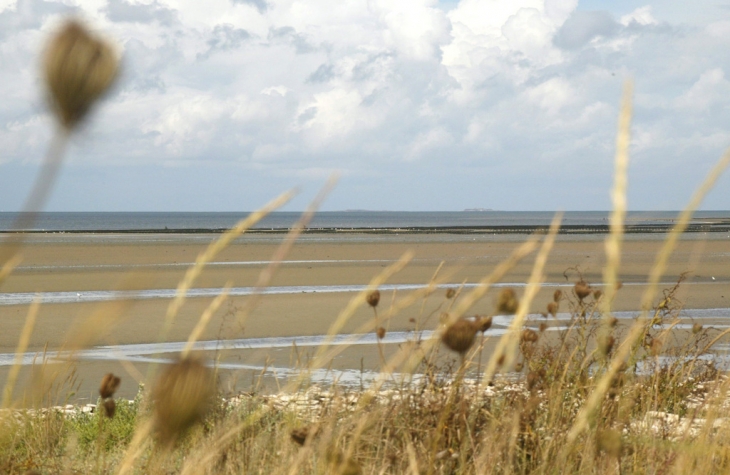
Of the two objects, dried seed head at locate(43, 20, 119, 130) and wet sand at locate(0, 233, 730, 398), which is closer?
dried seed head at locate(43, 20, 119, 130)

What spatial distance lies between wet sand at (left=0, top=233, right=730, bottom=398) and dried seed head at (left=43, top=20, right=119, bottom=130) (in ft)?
0.94

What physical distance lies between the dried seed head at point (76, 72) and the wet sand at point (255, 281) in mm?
288

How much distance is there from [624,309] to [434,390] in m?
12.9

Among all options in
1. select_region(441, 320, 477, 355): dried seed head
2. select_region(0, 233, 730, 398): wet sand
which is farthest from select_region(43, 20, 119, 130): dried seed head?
select_region(441, 320, 477, 355): dried seed head

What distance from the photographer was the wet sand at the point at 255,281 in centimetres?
870

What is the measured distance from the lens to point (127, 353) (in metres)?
10.3

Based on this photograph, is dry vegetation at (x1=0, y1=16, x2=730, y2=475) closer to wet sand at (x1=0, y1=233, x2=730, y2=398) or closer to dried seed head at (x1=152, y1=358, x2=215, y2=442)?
dried seed head at (x1=152, y1=358, x2=215, y2=442)

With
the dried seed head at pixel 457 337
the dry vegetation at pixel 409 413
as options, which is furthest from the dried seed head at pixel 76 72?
the dried seed head at pixel 457 337

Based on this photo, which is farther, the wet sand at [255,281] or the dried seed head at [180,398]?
the wet sand at [255,281]

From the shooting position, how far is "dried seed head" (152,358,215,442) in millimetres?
936

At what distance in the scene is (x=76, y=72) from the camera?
97cm

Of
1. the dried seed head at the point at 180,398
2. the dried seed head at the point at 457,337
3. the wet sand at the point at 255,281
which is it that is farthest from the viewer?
the wet sand at the point at 255,281

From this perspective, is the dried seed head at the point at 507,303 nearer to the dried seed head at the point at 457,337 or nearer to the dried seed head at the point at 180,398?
the dried seed head at the point at 457,337

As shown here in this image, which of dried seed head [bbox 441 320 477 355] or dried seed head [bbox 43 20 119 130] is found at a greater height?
dried seed head [bbox 43 20 119 130]
